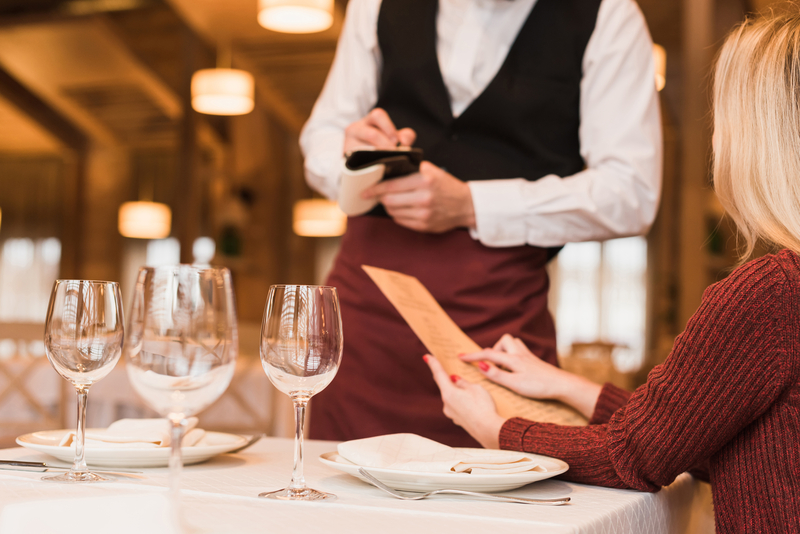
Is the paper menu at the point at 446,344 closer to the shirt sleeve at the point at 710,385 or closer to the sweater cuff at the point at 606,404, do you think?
the sweater cuff at the point at 606,404

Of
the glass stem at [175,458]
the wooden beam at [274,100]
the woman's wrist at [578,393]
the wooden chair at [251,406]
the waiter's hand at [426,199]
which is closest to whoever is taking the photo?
the glass stem at [175,458]

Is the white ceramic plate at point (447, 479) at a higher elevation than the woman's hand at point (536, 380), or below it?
below

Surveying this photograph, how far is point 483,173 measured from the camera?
1373 millimetres

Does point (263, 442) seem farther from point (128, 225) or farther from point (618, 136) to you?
point (128, 225)

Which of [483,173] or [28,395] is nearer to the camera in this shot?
[483,173]

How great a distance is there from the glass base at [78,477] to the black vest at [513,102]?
813 millimetres

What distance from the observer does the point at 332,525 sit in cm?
59

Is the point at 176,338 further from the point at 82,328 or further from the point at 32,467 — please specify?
the point at 32,467

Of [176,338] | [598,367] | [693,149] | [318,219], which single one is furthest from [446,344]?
[318,219]

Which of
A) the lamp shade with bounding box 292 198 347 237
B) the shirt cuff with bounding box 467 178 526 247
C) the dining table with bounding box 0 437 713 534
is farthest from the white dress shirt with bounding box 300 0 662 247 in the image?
the lamp shade with bounding box 292 198 347 237

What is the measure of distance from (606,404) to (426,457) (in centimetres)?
31

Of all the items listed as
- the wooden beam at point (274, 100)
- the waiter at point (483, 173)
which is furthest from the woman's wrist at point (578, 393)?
the wooden beam at point (274, 100)

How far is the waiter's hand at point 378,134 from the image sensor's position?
4.08 feet

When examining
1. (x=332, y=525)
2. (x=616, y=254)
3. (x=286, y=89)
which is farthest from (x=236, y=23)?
(x=332, y=525)
